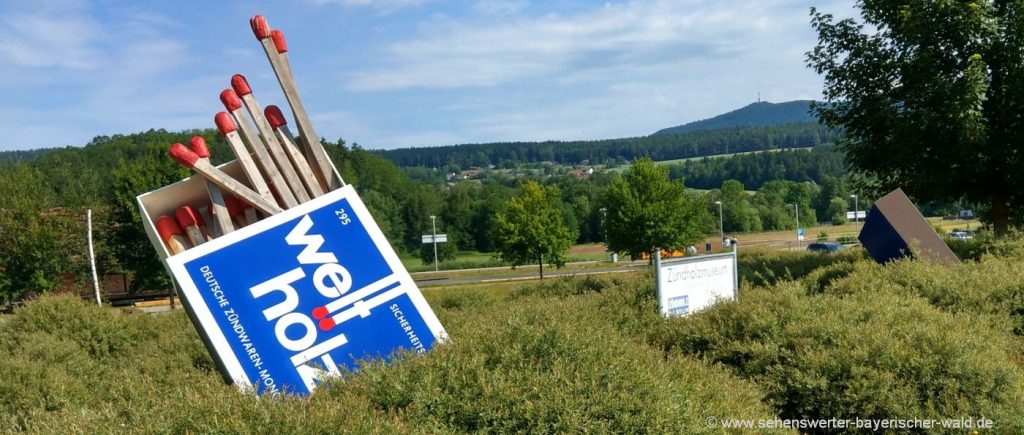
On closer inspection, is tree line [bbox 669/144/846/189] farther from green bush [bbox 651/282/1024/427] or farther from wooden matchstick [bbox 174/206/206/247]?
wooden matchstick [bbox 174/206/206/247]

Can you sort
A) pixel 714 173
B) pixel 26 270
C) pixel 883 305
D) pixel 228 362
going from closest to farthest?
pixel 228 362
pixel 883 305
pixel 26 270
pixel 714 173

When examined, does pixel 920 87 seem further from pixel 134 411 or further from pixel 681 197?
pixel 681 197

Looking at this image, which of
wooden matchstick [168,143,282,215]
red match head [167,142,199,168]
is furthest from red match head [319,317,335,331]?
red match head [167,142,199,168]

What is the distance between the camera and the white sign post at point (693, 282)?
24.8 feet

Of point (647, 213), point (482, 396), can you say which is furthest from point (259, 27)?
point (647, 213)

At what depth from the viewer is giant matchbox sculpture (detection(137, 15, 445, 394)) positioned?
445cm

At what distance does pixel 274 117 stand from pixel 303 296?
1375mm

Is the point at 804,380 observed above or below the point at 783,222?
above

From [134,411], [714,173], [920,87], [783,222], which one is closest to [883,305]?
[134,411]

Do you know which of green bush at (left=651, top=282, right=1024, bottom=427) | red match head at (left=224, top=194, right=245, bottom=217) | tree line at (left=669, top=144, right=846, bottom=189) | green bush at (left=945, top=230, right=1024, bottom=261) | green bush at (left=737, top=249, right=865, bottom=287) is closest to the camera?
red match head at (left=224, top=194, right=245, bottom=217)

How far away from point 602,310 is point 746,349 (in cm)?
138

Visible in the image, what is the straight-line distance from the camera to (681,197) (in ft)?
157

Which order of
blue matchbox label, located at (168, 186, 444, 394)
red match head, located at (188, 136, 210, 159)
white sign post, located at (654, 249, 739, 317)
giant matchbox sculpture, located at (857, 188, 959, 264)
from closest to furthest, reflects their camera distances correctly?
blue matchbox label, located at (168, 186, 444, 394), red match head, located at (188, 136, 210, 159), white sign post, located at (654, 249, 739, 317), giant matchbox sculpture, located at (857, 188, 959, 264)

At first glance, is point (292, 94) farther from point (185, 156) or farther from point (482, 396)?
point (482, 396)
